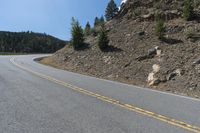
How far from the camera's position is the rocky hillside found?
16628 mm

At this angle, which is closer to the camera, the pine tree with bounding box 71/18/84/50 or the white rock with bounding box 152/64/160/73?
the white rock with bounding box 152/64/160/73

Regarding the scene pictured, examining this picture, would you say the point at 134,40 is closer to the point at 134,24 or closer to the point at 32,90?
the point at 134,24

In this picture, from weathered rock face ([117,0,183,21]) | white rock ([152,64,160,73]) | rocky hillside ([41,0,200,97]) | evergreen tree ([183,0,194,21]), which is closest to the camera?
rocky hillside ([41,0,200,97])

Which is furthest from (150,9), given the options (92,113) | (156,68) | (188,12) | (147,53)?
(92,113)

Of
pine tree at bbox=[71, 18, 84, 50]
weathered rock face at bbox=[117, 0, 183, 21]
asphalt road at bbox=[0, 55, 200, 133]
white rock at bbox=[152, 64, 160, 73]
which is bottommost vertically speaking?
asphalt road at bbox=[0, 55, 200, 133]

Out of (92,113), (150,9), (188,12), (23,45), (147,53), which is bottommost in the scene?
(92,113)

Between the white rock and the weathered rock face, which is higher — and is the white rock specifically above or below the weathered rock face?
below

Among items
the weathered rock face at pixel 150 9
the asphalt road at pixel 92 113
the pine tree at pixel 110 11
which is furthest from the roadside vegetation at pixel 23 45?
the asphalt road at pixel 92 113

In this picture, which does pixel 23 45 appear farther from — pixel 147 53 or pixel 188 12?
pixel 147 53

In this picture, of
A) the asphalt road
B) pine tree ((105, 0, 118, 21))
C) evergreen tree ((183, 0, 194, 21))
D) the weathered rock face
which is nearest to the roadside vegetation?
pine tree ((105, 0, 118, 21))

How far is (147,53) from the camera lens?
21.3 metres

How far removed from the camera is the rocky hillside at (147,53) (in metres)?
16.6

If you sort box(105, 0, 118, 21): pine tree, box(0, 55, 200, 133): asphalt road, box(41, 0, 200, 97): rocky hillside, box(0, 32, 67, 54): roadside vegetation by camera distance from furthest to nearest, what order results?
box(0, 32, 67, 54): roadside vegetation, box(105, 0, 118, 21): pine tree, box(41, 0, 200, 97): rocky hillside, box(0, 55, 200, 133): asphalt road

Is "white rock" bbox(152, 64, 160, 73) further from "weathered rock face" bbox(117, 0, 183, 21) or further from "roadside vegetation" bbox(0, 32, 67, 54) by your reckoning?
"roadside vegetation" bbox(0, 32, 67, 54)
